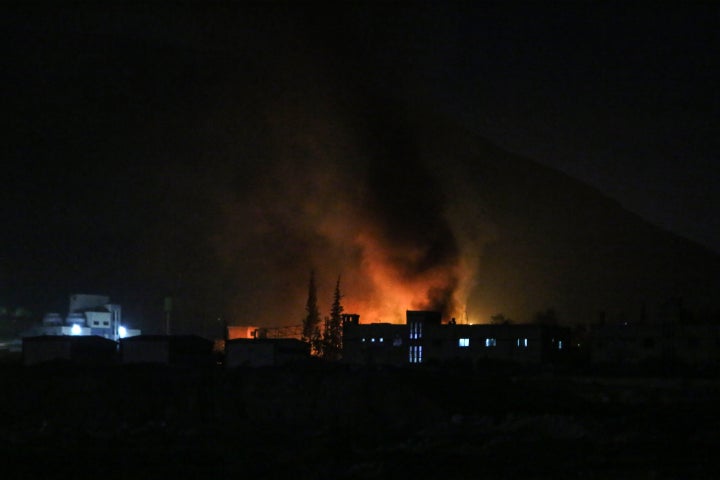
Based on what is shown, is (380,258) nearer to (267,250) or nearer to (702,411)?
(267,250)

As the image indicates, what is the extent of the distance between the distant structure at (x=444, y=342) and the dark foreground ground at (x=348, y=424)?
6.47 m

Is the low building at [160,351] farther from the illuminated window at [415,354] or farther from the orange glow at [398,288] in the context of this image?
the orange glow at [398,288]

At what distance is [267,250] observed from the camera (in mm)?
82188

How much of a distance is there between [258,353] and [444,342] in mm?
10844

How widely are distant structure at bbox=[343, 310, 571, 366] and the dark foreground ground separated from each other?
647 cm

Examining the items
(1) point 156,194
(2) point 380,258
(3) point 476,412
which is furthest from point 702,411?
(1) point 156,194

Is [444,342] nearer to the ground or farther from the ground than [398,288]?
nearer to the ground

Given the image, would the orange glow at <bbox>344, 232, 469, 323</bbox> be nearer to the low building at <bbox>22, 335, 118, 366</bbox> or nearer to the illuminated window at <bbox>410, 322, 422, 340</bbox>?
the illuminated window at <bbox>410, 322, 422, 340</bbox>

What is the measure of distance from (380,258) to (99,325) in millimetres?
23271

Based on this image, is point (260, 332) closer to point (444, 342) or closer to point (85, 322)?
point (85, 322)

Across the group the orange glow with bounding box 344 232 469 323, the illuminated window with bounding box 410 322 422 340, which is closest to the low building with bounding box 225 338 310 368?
the illuminated window with bounding box 410 322 422 340

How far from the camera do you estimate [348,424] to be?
32562mm

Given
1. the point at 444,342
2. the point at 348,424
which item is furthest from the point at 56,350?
the point at 444,342

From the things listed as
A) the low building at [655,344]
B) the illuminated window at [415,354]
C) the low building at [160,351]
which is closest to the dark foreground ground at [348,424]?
the low building at [160,351]
